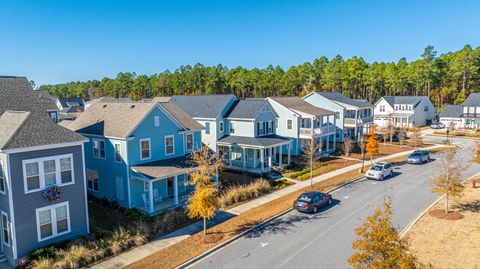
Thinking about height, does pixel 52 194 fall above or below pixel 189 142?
below

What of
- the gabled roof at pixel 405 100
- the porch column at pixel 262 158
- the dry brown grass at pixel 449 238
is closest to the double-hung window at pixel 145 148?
the porch column at pixel 262 158

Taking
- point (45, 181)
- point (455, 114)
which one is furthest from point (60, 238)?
point (455, 114)

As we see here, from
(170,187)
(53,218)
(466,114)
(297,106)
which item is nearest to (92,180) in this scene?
(170,187)

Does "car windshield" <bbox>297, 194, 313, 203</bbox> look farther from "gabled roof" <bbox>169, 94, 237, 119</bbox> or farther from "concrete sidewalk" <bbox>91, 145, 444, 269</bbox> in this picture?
"gabled roof" <bbox>169, 94, 237, 119</bbox>

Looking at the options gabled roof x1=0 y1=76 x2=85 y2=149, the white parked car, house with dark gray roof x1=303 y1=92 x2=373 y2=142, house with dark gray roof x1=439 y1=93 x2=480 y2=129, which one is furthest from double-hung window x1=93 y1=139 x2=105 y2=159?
house with dark gray roof x1=439 y1=93 x2=480 y2=129

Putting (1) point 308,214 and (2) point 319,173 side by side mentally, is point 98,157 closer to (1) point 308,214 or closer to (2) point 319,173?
(1) point 308,214

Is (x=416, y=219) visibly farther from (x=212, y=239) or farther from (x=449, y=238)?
(x=212, y=239)
